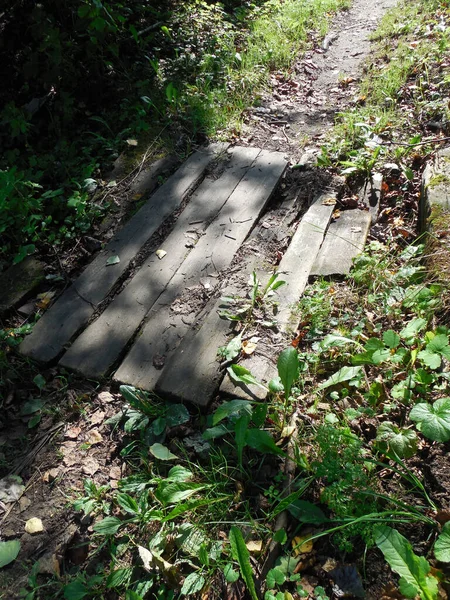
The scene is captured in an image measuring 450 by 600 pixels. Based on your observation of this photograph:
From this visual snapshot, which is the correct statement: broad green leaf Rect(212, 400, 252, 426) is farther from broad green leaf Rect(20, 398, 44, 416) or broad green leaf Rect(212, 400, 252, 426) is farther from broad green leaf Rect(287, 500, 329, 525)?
broad green leaf Rect(20, 398, 44, 416)

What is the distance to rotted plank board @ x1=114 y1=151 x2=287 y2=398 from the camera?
2295 mm

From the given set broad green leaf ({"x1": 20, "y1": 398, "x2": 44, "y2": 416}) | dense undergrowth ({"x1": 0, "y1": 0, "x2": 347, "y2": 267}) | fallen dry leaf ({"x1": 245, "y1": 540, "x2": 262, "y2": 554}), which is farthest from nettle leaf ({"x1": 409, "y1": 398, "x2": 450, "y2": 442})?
dense undergrowth ({"x1": 0, "y1": 0, "x2": 347, "y2": 267})

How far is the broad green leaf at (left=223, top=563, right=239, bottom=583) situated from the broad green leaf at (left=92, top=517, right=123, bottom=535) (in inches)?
18.6

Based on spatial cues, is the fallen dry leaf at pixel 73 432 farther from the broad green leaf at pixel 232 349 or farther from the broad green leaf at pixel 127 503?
the broad green leaf at pixel 232 349

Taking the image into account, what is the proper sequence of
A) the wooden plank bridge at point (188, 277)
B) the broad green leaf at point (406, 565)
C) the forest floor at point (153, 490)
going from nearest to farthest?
the broad green leaf at point (406, 565) < the forest floor at point (153, 490) < the wooden plank bridge at point (188, 277)

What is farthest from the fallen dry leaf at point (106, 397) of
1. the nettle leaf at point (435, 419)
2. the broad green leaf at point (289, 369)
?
the nettle leaf at point (435, 419)

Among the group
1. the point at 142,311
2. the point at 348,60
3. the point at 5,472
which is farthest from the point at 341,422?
the point at 348,60

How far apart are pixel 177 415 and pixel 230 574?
72 cm

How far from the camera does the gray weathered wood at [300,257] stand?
252 centimetres

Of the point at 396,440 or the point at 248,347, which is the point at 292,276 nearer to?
the point at 248,347

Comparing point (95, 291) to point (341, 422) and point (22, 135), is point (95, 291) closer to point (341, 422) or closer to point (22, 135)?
point (341, 422)

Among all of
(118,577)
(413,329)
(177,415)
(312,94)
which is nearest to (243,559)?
(118,577)

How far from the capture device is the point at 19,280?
3.02 meters

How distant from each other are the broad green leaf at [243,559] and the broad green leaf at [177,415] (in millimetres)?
621
